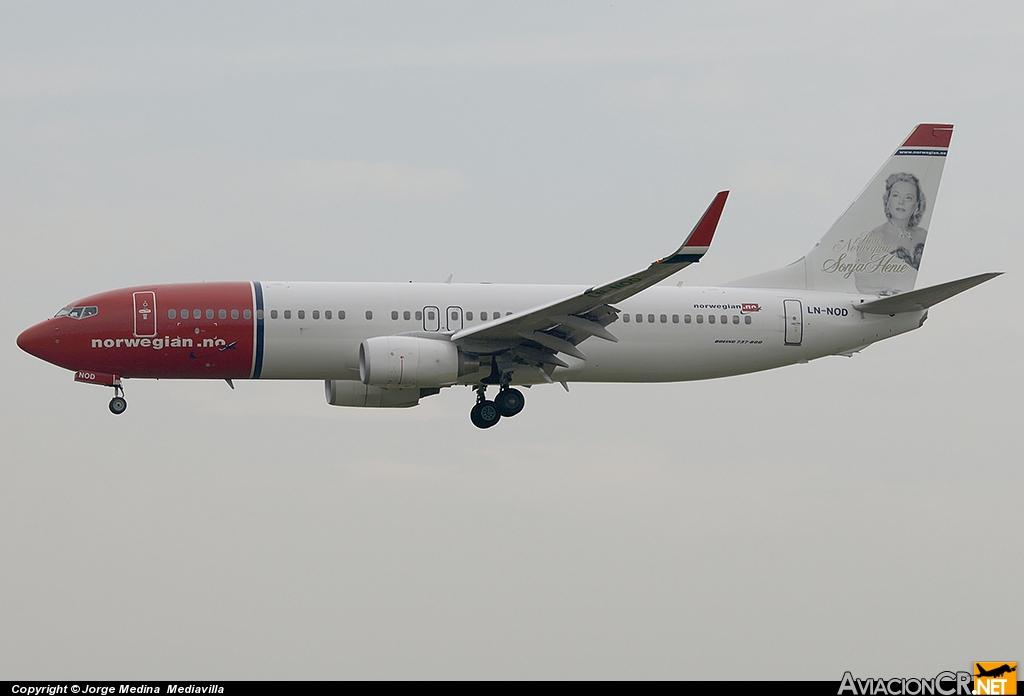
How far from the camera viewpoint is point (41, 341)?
40375 mm

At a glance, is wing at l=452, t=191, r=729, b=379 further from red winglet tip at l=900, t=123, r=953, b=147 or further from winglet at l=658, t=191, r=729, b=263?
red winglet tip at l=900, t=123, r=953, b=147

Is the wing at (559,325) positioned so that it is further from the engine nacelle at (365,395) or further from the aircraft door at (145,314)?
the aircraft door at (145,314)

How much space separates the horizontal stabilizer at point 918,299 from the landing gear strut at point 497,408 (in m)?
9.86

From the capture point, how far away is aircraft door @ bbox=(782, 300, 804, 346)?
43.5m

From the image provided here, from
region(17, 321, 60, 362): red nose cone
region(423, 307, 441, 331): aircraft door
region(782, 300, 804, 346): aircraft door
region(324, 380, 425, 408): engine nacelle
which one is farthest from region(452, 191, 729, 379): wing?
region(17, 321, 60, 362): red nose cone

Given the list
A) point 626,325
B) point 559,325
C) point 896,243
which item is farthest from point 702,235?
point 896,243

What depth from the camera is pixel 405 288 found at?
1631 inches

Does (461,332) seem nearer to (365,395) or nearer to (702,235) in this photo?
(365,395)

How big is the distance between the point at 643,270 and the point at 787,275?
33.1ft

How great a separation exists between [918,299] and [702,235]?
10337 mm

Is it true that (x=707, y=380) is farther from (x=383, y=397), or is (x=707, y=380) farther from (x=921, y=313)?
(x=383, y=397)

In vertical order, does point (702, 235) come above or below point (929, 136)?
below

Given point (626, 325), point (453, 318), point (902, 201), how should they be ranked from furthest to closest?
point (902, 201)
point (626, 325)
point (453, 318)

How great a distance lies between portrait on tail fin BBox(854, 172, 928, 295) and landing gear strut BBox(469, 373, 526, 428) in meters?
10.8
